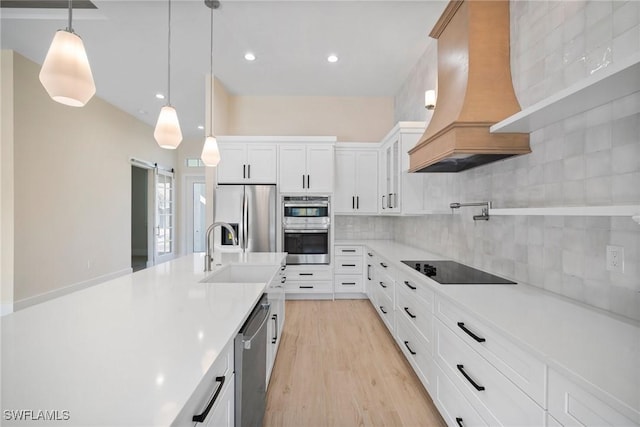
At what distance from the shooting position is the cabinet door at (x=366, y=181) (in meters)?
4.26

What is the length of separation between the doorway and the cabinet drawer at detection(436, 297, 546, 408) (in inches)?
287

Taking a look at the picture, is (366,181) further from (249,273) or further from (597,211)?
(597,211)

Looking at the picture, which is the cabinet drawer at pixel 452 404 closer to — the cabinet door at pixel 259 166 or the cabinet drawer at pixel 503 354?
the cabinet drawer at pixel 503 354

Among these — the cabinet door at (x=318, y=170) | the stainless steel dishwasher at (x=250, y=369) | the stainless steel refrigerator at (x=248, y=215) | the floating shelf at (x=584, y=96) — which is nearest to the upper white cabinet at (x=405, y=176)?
the cabinet door at (x=318, y=170)

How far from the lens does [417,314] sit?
2.07 meters

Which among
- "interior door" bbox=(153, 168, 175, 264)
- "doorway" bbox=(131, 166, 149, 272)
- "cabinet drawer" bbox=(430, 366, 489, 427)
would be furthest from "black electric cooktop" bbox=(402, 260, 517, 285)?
"doorway" bbox=(131, 166, 149, 272)

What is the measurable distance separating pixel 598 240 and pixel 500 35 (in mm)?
1415

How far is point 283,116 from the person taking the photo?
468 centimetres

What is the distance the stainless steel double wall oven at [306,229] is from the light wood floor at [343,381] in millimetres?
1004

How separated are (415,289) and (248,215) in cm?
257

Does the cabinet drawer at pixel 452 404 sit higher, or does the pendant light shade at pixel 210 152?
the pendant light shade at pixel 210 152

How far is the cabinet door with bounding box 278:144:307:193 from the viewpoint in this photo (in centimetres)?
408

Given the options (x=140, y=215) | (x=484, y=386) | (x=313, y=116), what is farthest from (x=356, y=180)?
(x=140, y=215)

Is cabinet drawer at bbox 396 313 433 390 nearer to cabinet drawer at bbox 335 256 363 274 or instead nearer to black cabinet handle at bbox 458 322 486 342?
black cabinet handle at bbox 458 322 486 342
